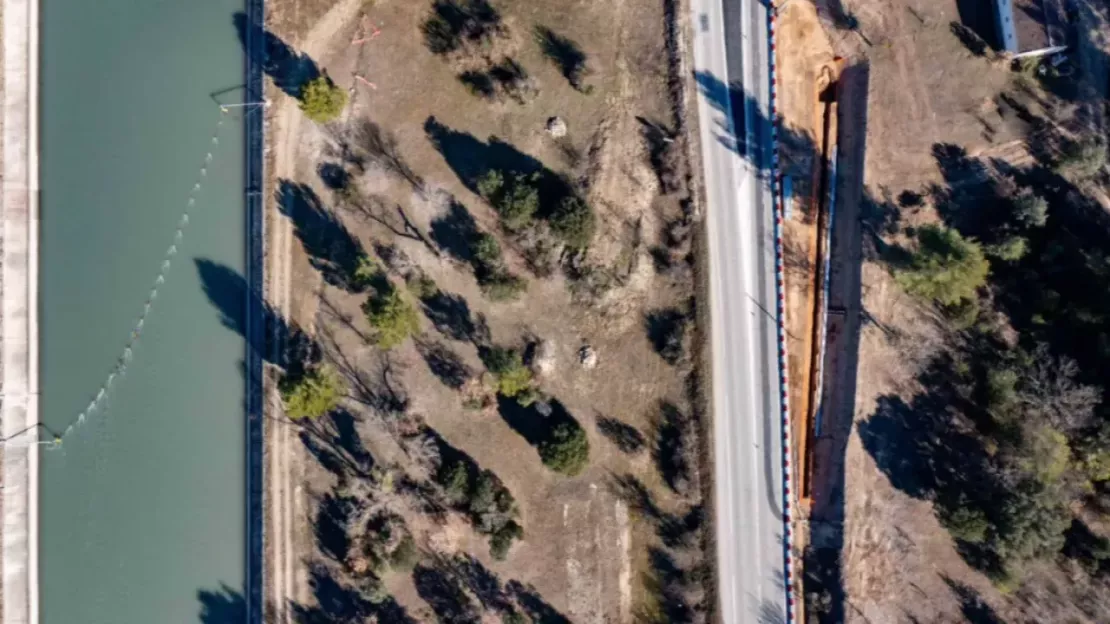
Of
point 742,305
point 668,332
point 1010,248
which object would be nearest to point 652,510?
point 668,332

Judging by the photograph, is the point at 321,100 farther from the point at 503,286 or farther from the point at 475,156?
the point at 503,286

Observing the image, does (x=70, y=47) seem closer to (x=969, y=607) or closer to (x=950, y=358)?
(x=950, y=358)

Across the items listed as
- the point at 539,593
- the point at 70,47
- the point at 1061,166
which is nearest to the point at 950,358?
the point at 1061,166

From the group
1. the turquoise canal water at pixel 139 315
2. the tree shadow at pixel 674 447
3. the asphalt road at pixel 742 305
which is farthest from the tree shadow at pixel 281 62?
the tree shadow at pixel 674 447

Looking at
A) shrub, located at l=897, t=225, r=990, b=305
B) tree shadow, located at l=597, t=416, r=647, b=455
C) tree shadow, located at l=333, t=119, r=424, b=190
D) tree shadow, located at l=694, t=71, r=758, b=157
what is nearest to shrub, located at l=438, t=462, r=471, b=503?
tree shadow, located at l=597, t=416, r=647, b=455

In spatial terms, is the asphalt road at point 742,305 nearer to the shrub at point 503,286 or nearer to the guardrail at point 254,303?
the shrub at point 503,286

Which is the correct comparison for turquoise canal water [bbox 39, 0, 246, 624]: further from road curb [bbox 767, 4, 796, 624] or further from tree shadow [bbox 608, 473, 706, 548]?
road curb [bbox 767, 4, 796, 624]
